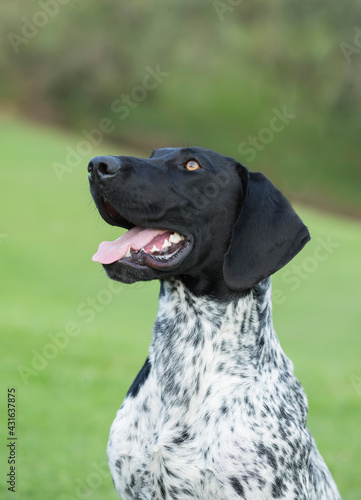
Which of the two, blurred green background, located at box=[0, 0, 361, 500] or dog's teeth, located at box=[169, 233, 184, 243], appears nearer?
dog's teeth, located at box=[169, 233, 184, 243]

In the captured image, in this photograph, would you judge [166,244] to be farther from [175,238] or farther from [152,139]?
[152,139]

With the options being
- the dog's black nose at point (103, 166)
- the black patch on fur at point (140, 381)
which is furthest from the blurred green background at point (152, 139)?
the dog's black nose at point (103, 166)

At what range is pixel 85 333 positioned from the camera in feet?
38.1

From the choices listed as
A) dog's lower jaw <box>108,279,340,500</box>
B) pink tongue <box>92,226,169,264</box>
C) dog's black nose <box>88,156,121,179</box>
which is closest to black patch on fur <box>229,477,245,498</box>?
dog's lower jaw <box>108,279,340,500</box>

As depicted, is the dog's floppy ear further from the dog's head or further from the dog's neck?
the dog's neck

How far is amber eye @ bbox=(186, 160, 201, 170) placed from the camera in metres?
3.67

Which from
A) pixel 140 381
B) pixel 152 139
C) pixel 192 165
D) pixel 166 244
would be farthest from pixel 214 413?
pixel 152 139

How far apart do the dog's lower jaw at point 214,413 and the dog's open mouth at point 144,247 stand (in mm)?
209

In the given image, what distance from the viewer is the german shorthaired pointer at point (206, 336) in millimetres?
3391

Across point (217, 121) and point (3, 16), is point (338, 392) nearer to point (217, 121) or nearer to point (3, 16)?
point (3, 16)

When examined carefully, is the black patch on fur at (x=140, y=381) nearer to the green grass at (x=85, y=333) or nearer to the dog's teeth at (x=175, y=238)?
the green grass at (x=85, y=333)

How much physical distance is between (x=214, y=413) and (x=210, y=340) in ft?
1.15

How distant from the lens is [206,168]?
3688mm

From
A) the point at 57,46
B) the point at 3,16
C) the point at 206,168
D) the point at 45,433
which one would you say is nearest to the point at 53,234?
the point at 45,433
